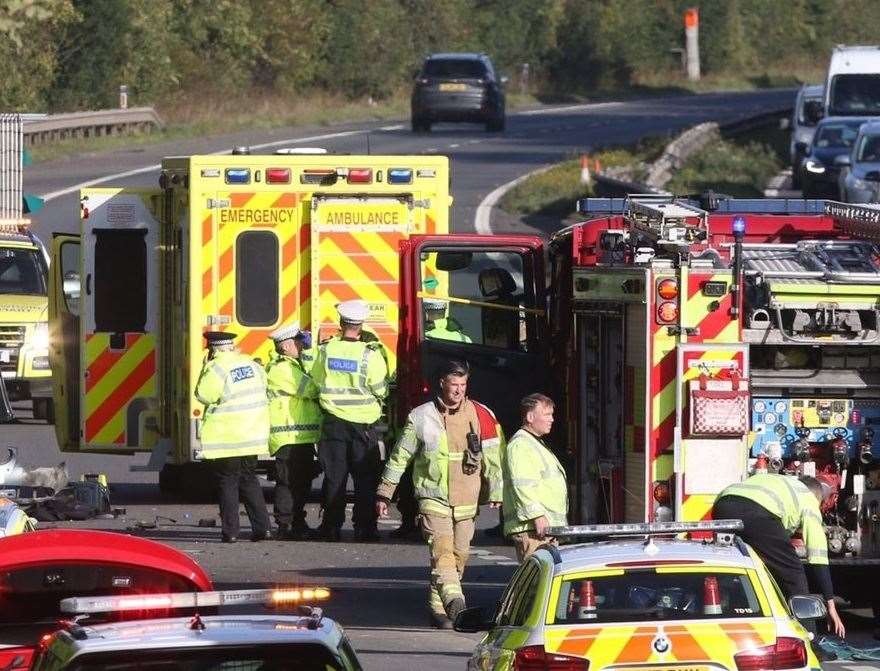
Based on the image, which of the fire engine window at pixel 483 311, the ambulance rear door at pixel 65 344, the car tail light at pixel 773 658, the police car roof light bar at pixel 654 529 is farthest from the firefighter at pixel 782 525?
the ambulance rear door at pixel 65 344

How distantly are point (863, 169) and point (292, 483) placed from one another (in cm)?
1756

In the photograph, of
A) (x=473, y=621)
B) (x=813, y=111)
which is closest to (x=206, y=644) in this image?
(x=473, y=621)

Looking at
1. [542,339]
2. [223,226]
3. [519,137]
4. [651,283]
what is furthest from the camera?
[519,137]

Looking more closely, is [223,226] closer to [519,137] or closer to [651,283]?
[651,283]

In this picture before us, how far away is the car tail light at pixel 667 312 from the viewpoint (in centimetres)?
1101

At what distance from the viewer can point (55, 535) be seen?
8102mm

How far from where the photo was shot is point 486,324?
14.6m

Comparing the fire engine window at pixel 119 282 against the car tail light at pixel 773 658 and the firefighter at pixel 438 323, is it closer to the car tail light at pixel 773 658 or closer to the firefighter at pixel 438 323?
the firefighter at pixel 438 323

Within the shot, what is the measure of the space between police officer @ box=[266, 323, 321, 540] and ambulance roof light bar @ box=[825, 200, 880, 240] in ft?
12.6

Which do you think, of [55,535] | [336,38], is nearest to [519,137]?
[336,38]

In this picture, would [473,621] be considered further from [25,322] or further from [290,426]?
[25,322]

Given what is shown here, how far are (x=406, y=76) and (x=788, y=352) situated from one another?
191 feet

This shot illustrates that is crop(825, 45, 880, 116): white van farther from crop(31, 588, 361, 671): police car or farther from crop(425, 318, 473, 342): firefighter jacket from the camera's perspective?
crop(31, 588, 361, 671): police car

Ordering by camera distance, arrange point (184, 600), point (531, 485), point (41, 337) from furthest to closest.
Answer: point (41, 337) → point (531, 485) → point (184, 600)
